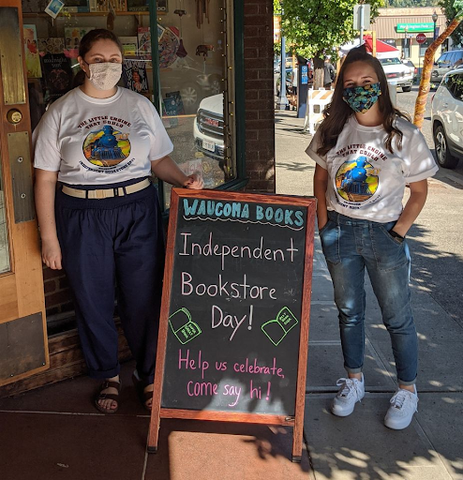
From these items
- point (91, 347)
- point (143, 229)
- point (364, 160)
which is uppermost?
point (364, 160)

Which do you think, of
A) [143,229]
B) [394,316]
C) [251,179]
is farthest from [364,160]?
[251,179]

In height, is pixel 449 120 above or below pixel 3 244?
below

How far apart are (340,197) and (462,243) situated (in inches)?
182

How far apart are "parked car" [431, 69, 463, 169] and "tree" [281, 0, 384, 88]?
526cm

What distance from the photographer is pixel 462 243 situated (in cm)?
773

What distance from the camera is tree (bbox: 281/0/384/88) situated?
17.0 m

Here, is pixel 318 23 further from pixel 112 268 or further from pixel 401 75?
pixel 401 75

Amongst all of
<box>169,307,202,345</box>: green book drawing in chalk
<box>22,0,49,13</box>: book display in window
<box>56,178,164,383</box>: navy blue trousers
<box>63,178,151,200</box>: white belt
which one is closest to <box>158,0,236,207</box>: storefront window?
<box>22,0,49,13</box>: book display in window

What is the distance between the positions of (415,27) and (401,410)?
7445 centimetres

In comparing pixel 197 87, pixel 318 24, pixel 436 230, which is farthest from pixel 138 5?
pixel 318 24

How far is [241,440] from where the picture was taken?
12.0 feet

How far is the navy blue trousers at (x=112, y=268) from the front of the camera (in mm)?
3566

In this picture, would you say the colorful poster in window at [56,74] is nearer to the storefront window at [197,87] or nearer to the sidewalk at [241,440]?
the storefront window at [197,87]

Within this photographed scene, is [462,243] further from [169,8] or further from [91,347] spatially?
[91,347]
